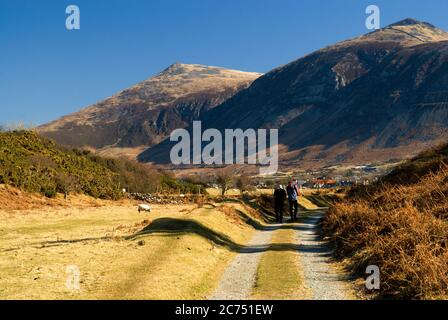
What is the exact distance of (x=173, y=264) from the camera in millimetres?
16641

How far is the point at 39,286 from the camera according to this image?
1351 cm

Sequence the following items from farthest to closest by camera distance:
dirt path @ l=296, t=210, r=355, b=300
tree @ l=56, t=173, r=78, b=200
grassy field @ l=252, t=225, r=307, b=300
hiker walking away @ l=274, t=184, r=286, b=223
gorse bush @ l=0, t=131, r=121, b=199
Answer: tree @ l=56, t=173, r=78, b=200
gorse bush @ l=0, t=131, r=121, b=199
hiker walking away @ l=274, t=184, r=286, b=223
dirt path @ l=296, t=210, r=355, b=300
grassy field @ l=252, t=225, r=307, b=300

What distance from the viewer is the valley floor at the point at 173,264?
13.3 meters

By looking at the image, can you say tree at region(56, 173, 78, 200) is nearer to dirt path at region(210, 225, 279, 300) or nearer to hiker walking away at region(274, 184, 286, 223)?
hiker walking away at region(274, 184, 286, 223)

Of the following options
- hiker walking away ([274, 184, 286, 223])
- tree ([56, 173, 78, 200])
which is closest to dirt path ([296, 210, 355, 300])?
hiker walking away ([274, 184, 286, 223])

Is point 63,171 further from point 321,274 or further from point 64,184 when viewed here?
point 321,274

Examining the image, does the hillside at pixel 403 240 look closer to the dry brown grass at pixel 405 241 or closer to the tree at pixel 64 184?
the dry brown grass at pixel 405 241

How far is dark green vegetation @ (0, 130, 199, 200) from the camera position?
55594 millimetres

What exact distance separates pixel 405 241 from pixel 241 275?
16.1 ft

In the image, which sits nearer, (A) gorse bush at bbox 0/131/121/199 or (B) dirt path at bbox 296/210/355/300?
(B) dirt path at bbox 296/210/355/300

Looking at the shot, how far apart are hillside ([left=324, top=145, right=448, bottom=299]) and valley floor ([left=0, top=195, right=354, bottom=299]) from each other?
1.05 m

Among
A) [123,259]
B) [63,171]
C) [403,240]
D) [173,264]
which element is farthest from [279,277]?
[63,171]

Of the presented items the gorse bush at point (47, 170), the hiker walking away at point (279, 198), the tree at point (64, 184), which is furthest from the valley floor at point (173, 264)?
the tree at point (64, 184)
